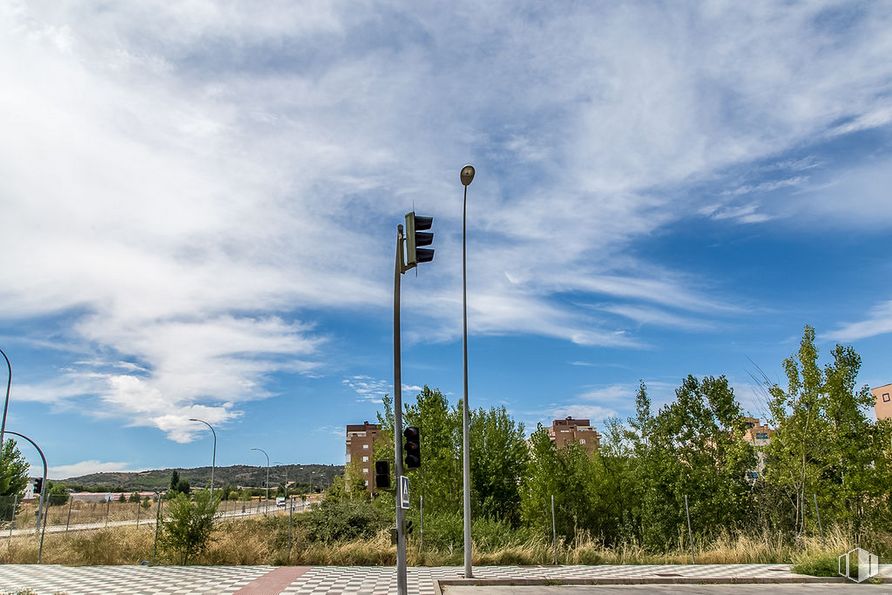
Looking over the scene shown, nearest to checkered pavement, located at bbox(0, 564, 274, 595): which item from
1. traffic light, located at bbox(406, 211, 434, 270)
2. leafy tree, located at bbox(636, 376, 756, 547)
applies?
traffic light, located at bbox(406, 211, 434, 270)

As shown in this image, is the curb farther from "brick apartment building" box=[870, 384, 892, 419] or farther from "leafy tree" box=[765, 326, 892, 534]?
"brick apartment building" box=[870, 384, 892, 419]

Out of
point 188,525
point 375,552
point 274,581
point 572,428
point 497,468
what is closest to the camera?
point 274,581

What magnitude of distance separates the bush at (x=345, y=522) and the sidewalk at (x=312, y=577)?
320cm

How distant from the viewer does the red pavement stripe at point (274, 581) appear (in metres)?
14.7

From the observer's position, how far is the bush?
914 inches

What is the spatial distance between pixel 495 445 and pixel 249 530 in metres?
14.2

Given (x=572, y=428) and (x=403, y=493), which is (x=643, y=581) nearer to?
(x=403, y=493)

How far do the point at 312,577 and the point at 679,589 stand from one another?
377 inches

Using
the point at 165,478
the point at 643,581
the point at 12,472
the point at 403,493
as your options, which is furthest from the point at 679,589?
the point at 165,478

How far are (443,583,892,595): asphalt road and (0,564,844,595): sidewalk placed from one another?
19.7 inches

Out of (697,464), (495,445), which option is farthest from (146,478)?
(697,464)

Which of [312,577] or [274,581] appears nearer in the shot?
[274,581]

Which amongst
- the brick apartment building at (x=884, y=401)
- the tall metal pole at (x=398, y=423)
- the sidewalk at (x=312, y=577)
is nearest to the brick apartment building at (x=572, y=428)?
the brick apartment building at (x=884, y=401)

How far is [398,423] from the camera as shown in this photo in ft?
42.9
